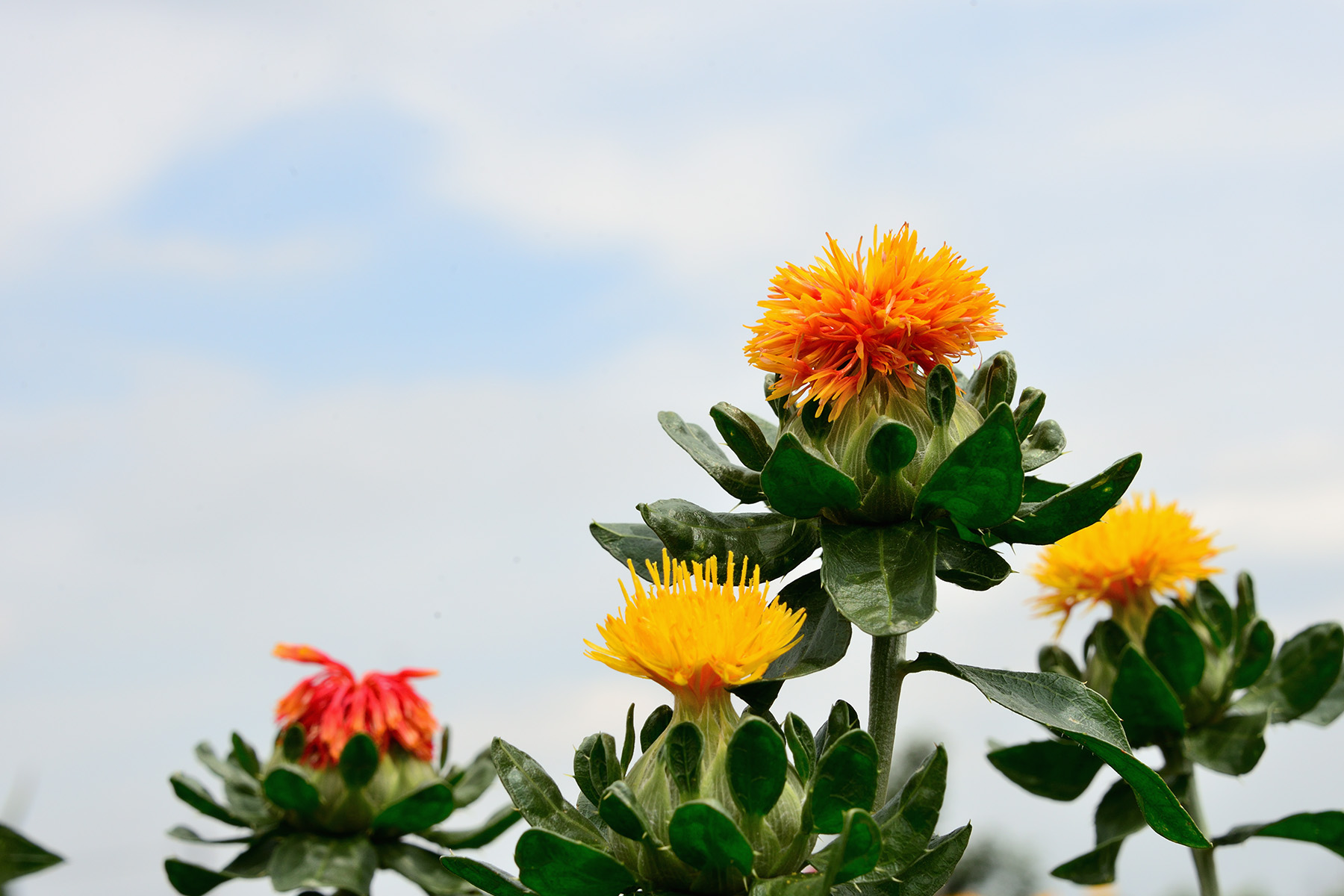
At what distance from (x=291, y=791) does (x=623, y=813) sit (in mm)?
1853

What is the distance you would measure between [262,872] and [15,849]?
0.59 m

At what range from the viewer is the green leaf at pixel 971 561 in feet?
6.15

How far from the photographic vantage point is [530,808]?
176 centimetres

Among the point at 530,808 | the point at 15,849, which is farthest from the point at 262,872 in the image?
the point at 530,808

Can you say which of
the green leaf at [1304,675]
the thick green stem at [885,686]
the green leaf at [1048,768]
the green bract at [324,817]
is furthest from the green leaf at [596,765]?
the green leaf at [1304,675]

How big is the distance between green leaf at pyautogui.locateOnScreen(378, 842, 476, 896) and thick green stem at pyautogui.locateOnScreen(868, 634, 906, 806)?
1.61 meters

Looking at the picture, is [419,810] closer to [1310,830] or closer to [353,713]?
[353,713]

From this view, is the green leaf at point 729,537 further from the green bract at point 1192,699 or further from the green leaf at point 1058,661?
the green leaf at point 1058,661

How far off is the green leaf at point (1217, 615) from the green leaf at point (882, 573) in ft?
4.87

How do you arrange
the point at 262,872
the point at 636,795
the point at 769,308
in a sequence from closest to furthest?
1. the point at 636,795
2. the point at 769,308
3. the point at 262,872

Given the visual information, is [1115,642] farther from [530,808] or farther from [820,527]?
[530,808]

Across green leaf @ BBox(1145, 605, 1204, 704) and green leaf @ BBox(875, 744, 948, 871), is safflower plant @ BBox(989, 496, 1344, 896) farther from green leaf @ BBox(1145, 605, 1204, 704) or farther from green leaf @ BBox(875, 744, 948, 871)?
green leaf @ BBox(875, 744, 948, 871)

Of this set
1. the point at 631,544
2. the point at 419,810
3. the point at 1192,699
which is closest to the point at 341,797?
the point at 419,810

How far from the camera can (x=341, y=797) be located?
3209 mm
